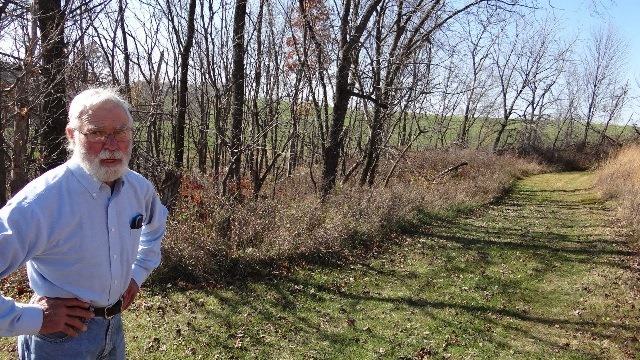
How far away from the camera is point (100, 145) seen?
1.96 metres

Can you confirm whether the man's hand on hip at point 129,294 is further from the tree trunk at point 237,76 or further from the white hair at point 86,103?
the tree trunk at point 237,76

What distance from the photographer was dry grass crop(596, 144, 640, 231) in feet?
38.1

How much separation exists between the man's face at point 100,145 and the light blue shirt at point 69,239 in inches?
1.9

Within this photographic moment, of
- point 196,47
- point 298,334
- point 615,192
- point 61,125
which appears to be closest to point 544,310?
point 298,334

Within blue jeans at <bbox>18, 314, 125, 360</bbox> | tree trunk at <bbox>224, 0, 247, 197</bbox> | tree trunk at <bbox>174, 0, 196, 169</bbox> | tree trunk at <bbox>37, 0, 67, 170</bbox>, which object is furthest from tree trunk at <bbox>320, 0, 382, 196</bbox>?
blue jeans at <bbox>18, 314, 125, 360</bbox>

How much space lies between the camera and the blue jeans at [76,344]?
6.27ft

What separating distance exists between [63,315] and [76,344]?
0.21m

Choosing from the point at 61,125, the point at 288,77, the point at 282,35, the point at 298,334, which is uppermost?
the point at 282,35

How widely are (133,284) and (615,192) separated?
17356 mm

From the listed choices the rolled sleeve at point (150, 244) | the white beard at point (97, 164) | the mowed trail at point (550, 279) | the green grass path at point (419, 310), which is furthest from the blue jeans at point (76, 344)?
the mowed trail at point (550, 279)

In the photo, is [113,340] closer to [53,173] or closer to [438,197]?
[53,173]

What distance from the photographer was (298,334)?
5059 millimetres

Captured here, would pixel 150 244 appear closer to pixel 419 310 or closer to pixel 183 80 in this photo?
pixel 419 310

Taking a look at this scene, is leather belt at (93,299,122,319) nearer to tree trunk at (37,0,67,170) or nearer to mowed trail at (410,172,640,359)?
mowed trail at (410,172,640,359)
